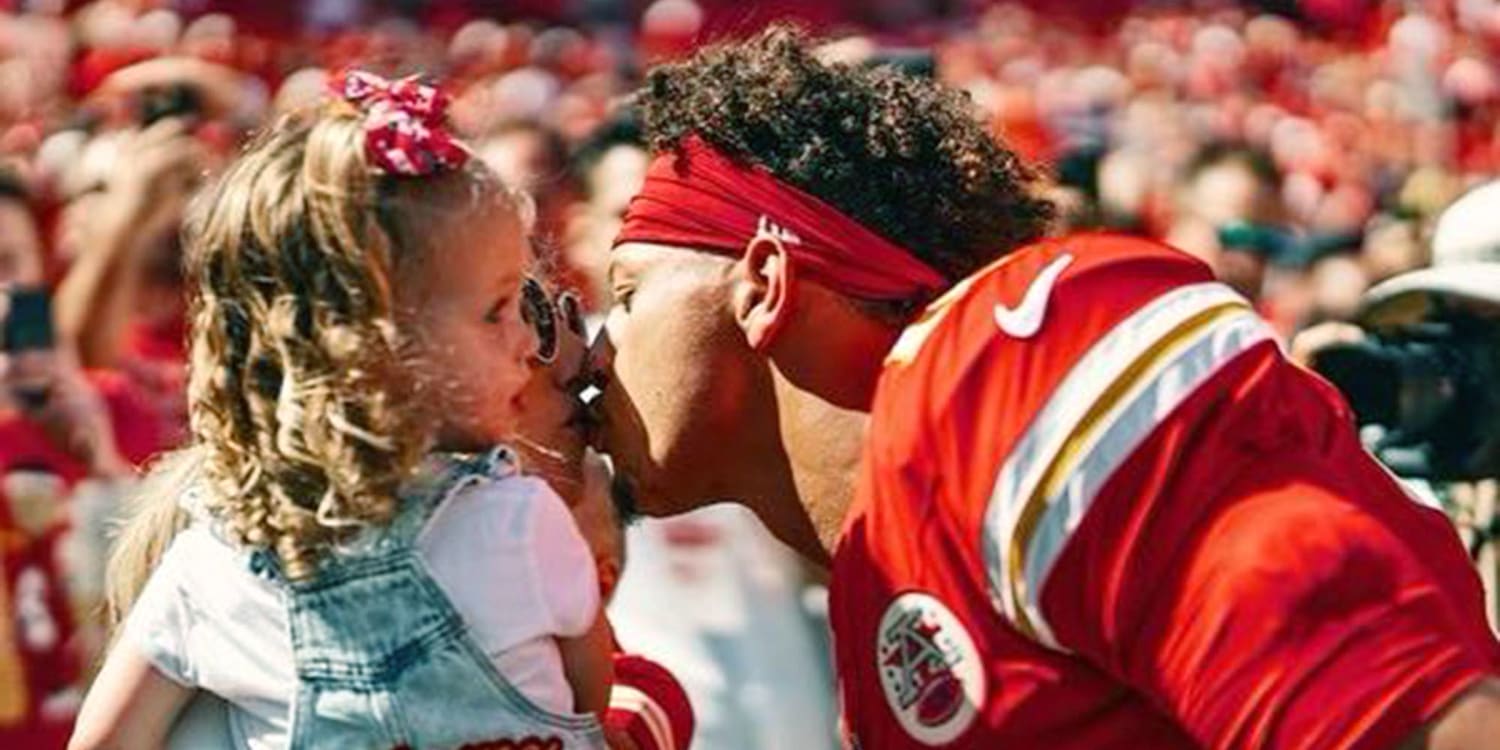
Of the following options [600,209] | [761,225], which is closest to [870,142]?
[761,225]

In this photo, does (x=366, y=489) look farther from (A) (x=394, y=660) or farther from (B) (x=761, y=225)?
(B) (x=761, y=225)

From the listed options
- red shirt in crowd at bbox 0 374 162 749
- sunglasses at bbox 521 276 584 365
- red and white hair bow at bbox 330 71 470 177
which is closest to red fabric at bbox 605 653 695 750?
sunglasses at bbox 521 276 584 365

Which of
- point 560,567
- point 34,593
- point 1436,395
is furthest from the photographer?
point 34,593

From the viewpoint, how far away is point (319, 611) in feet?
7.96

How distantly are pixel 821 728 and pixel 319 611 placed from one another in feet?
9.65

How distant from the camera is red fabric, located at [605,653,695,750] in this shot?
2.75 meters

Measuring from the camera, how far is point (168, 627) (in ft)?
8.22

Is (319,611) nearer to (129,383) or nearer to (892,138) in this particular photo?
(892,138)

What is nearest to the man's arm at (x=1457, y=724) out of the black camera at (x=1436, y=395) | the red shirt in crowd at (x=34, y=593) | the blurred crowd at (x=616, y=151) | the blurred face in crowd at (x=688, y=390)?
the blurred face in crowd at (x=688, y=390)

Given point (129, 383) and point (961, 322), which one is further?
point (129, 383)

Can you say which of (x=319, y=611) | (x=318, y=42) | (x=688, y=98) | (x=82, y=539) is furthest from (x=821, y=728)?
(x=318, y=42)

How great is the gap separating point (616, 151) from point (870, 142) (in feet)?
14.9

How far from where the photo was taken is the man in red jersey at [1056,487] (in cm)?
218

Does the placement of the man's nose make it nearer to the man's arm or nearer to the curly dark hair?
the curly dark hair
